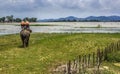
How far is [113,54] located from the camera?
2395cm

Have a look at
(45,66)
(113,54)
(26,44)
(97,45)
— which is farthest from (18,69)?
(97,45)

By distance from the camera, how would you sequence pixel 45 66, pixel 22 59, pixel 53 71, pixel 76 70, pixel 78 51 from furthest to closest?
pixel 78 51
pixel 22 59
pixel 45 66
pixel 53 71
pixel 76 70

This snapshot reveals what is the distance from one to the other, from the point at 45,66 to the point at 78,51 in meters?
7.39

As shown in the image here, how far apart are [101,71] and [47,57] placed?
6.62 meters

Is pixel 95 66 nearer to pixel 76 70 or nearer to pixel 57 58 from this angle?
pixel 76 70

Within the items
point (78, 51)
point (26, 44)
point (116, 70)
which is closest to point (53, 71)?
point (116, 70)

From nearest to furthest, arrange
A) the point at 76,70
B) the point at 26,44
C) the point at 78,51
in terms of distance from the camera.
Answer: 1. the point at 76,70
2. the point at 78,51
3. the point at 26,44

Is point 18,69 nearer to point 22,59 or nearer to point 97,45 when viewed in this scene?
point 22,59

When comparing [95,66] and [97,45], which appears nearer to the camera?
[95,66]

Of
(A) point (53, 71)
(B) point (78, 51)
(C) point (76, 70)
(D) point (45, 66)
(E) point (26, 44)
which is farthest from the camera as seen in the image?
(E) point (26, 44)

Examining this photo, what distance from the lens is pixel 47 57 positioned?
23859mm

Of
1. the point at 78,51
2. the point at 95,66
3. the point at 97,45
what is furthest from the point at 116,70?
the point at 97,45

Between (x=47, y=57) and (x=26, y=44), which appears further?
(x=26, y=44)

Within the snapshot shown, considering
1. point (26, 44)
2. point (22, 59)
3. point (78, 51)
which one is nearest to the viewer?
point (22, 59)
